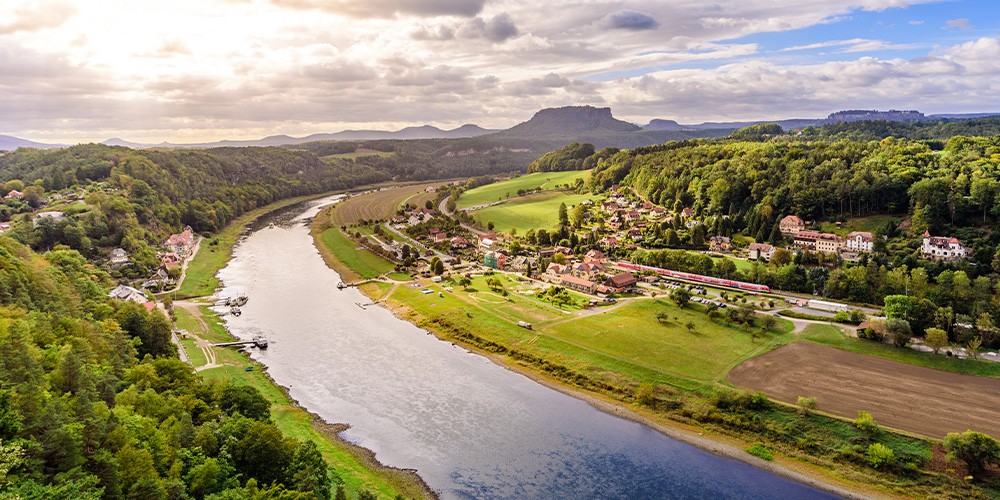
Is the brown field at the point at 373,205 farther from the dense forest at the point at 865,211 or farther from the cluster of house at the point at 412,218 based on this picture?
the dense forest at the point at 865,211

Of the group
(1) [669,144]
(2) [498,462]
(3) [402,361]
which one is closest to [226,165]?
(1) [669,144]

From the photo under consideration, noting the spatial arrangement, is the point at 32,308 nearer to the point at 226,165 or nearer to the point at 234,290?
the point at 234,290

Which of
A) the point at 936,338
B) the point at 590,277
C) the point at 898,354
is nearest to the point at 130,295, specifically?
the point at 590,277

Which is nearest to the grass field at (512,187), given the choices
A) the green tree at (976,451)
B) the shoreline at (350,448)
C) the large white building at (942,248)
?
the large white building at (942,248)

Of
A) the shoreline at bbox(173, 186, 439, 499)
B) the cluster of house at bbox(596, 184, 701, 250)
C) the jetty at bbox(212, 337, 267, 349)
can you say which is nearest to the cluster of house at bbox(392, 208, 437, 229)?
the cluster of house at bbox(596, 184, 701, 250)

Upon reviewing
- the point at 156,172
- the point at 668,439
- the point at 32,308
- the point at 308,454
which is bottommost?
the point at 668,439

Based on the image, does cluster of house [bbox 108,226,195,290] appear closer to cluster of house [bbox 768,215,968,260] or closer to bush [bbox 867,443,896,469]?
bush [bbox 867,443,896,469]

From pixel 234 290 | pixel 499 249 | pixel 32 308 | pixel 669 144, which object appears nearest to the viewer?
pixel 32 308
